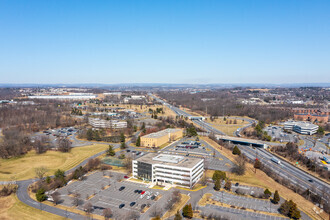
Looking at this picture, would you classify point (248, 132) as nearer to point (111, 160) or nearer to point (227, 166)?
point (227, 166)

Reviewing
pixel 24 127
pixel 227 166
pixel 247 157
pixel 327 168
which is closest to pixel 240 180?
pixel 227 166

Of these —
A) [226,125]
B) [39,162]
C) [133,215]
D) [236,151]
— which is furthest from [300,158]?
[39,162]

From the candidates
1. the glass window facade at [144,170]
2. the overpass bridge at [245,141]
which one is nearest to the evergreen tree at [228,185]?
the glass window facade at [144,170]

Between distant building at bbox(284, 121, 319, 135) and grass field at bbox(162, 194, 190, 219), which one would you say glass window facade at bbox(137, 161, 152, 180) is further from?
distant building at bbox(284, 121, 319, 135)

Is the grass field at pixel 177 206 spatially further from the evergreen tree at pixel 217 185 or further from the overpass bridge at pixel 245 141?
the overpass bridge at pixel 245 141

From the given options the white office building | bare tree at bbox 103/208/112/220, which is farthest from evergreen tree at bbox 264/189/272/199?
bare tree at bbox 103/208/112/220
